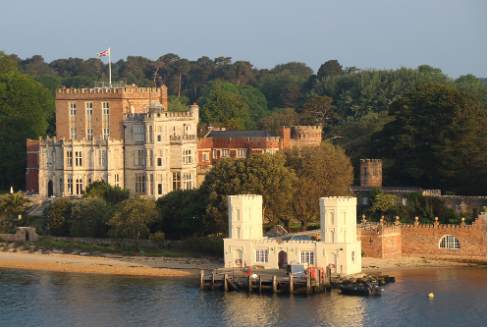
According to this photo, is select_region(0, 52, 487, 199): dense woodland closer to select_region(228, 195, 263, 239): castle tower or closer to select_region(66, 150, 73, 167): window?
select_region(66, 150, 73, 167): window

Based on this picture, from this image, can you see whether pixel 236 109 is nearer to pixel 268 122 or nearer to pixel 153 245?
pixel 268 122

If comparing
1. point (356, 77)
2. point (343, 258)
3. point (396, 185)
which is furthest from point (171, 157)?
point (356, 77)

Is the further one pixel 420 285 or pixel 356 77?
pixel 356 77

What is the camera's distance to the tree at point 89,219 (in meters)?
85.0

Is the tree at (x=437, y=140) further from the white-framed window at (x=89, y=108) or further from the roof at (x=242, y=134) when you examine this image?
the white-framed window at (x=89, y=108)

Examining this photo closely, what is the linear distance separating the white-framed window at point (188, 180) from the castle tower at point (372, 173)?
16.9 metres

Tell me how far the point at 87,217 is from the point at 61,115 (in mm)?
15837

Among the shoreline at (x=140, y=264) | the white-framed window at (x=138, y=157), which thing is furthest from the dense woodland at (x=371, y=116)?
the white-framed window at (x=138, y=157)

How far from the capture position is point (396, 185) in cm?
8938

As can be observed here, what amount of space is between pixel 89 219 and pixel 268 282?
2348cm

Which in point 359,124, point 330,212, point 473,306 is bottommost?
point 473,306

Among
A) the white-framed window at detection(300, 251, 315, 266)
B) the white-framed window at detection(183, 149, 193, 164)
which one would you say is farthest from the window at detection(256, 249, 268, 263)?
→ the white-framed window at detection(183, 149, 193, 164)

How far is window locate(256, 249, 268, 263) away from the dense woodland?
63.6ft

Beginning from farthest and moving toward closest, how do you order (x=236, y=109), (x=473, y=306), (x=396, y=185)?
1. (x=236, y=109)
2. (x=396, y=185)
3. (x=473, y=306)
